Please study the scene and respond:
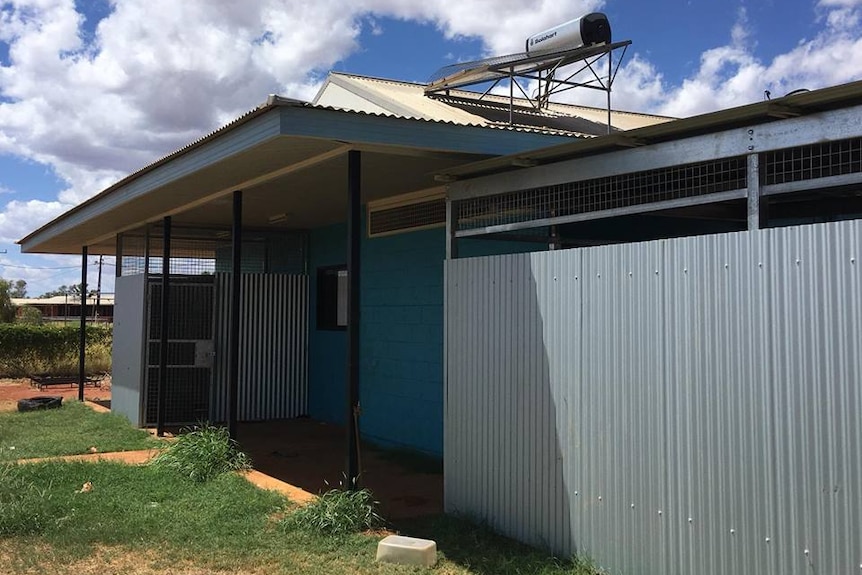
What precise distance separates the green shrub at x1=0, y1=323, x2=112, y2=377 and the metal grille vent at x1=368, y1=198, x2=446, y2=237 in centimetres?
1471

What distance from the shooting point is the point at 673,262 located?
4.47 metres

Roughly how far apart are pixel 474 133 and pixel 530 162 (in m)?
0.93

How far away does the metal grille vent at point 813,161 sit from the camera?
3.93 metres

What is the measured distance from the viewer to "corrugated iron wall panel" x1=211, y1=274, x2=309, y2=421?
12023 mm

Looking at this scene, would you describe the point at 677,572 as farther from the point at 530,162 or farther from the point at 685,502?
the point at 530,162

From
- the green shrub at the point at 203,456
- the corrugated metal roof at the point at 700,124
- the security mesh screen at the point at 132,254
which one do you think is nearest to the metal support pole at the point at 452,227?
the corrugated metal roof at the point at 700,124

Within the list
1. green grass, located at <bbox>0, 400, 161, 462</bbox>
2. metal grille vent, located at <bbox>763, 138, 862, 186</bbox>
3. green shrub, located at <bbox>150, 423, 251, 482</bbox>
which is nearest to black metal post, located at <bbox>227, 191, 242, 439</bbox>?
green shrub, located at <bbox>150, 423, 251, 482</bbox>

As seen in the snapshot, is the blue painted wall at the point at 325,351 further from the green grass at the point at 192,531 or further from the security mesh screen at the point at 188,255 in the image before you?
the green grass at the point at 192,531

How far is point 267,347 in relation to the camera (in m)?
12.4

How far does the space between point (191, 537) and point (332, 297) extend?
6493 mm

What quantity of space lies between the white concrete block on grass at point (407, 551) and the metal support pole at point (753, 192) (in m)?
2.89

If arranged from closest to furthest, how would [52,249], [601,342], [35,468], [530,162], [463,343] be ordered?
[601,342]
[530,162]
[463,343]
[35,468]
[52,249]

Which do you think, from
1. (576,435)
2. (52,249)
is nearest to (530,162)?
(576,435)

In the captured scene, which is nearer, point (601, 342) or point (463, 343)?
point (601, 342)
